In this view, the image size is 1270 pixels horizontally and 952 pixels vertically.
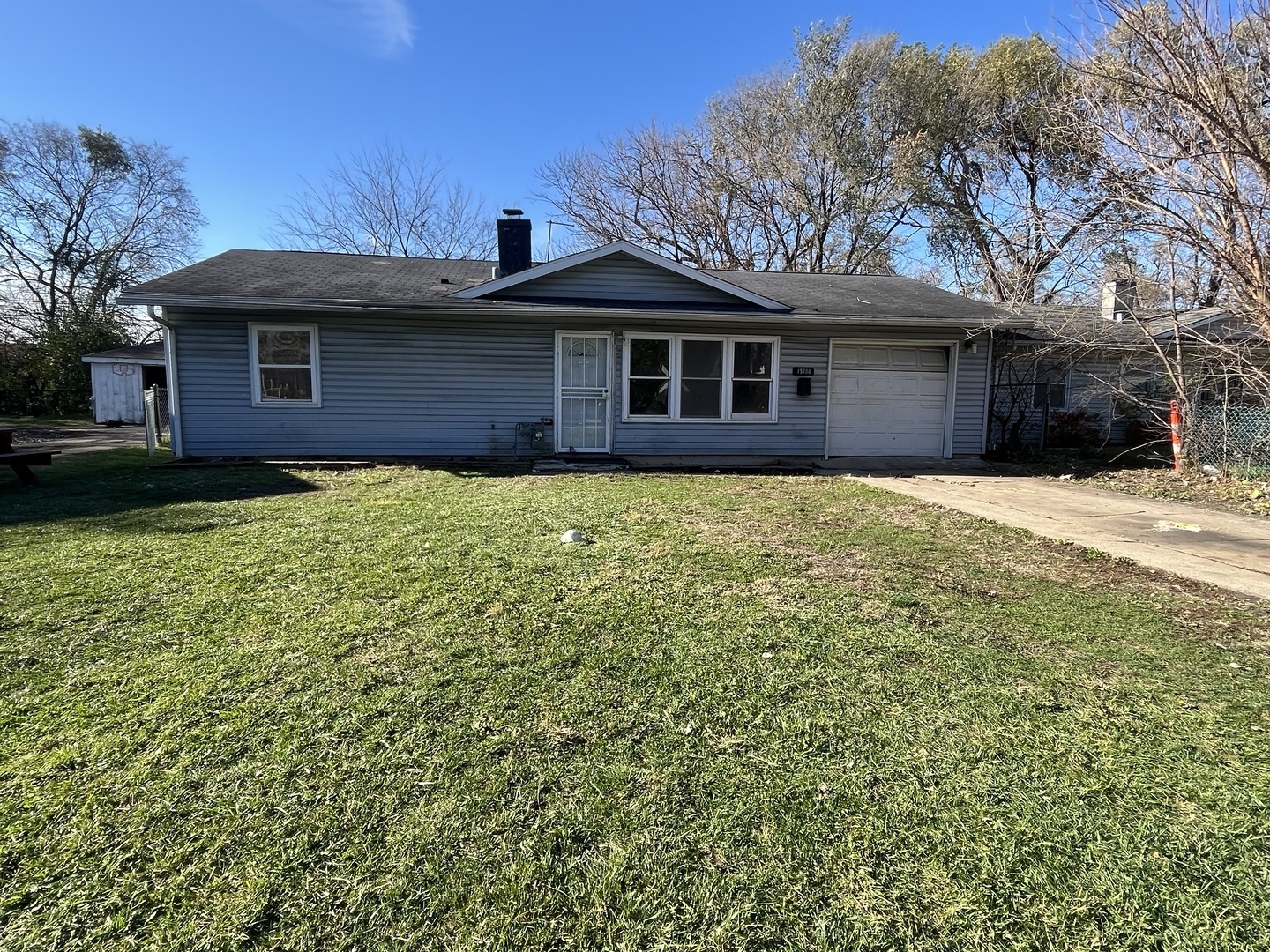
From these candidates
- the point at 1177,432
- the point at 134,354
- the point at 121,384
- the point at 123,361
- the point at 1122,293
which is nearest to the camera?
the point at 1177,432

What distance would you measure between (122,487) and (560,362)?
19.5 ft

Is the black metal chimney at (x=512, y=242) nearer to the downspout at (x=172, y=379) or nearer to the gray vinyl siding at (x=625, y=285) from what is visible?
the gray vinyl siding at (x=625, y=285)

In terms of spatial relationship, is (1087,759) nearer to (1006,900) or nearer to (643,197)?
(1006,900)

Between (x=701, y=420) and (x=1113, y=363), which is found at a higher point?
(x=1113, y=363)

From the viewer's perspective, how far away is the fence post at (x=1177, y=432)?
30.6 feet

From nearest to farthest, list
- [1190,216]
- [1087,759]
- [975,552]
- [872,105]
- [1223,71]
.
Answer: [1087,759] < [975,552] < [1223,71] < [1190,216] < [872,105]

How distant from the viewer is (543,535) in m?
5.20

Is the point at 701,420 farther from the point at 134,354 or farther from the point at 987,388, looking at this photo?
the point at 134,354

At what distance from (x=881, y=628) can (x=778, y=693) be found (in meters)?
0.98

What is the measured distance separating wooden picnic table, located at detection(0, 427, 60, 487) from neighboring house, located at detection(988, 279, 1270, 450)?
520 inches

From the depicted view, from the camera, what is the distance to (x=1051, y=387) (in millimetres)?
14477

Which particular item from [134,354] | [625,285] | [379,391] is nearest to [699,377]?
[625,285]

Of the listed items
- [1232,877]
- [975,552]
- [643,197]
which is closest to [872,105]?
[643,197]

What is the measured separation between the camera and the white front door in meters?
10.7
